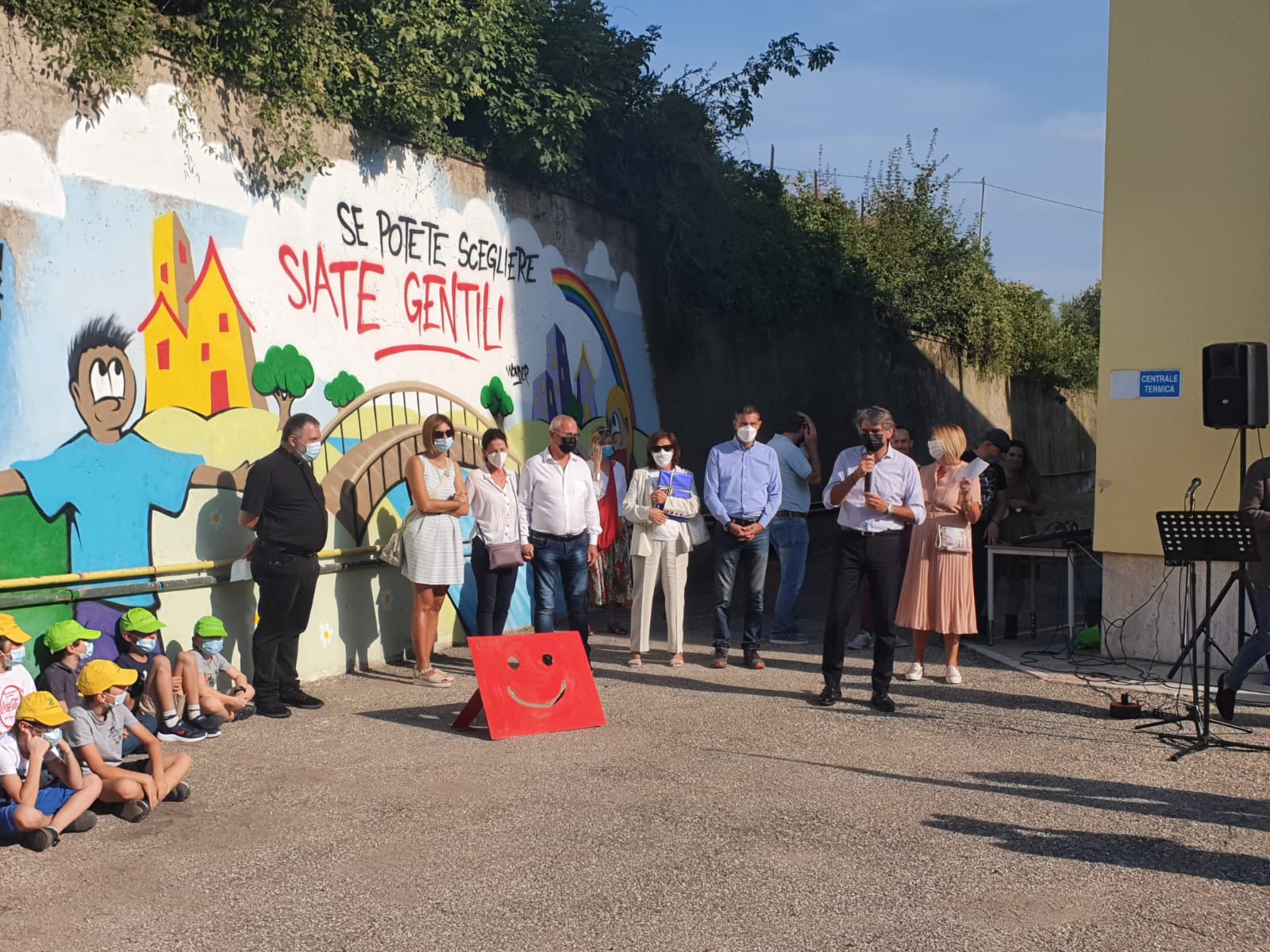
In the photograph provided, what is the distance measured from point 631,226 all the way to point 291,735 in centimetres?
807

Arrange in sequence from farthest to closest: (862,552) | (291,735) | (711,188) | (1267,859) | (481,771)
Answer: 1. (711,188)
2. (862,552)
3. (291,735)
4. (481,771)
5. (1267,859)

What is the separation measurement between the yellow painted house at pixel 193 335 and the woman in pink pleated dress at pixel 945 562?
4794mm

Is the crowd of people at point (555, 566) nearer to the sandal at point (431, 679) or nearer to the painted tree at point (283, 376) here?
the sandal at point (431, 679)

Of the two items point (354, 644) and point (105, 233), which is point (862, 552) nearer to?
point (354, 644)

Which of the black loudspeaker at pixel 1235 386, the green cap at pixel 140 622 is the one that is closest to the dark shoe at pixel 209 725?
the green cap at pixel 140 622

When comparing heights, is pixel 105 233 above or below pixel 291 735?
above

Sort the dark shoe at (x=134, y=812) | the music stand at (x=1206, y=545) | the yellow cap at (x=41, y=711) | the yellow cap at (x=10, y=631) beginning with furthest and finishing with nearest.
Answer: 1. the music stand at (x=1206, y=545)
2. the yellow cap at (x=10, y=631)
3. the dark shoe at (x=134, y=812)
4. the yellow cap at (x=41, y=711)

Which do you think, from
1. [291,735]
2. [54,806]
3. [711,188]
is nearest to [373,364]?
[291,735]

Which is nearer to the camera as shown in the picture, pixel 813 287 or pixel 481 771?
pixel 481 771

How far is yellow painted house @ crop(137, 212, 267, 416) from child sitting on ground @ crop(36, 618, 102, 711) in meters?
1.78

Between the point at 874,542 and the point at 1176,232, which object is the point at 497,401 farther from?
the point at 1176,232

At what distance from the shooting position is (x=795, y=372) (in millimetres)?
18375

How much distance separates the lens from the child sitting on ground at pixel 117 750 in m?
5.95

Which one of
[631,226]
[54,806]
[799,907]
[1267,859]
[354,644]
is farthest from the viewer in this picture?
[631,226]
